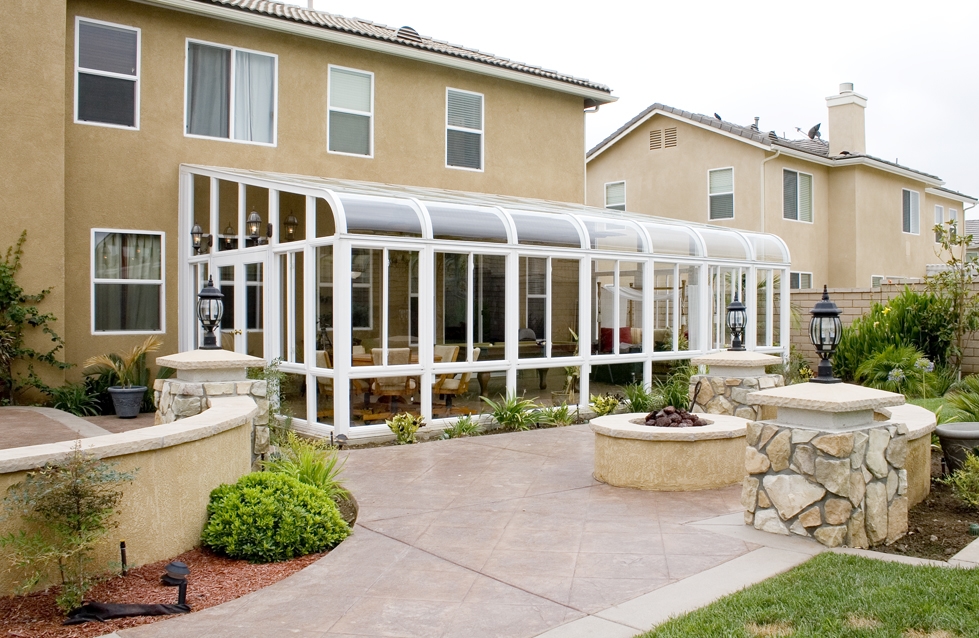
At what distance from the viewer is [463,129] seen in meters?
16.5

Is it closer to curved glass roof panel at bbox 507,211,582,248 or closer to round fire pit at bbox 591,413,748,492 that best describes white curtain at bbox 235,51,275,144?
curved glass roof panel at bbox 507,211,582,248

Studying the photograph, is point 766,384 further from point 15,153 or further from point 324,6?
point 324,6

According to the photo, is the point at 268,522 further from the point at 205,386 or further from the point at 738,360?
the point at 738,360

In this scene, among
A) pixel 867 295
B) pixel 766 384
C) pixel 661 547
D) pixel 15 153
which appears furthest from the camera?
pixel 867 295

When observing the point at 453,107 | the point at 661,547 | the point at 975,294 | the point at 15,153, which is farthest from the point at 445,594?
the point at 975,294

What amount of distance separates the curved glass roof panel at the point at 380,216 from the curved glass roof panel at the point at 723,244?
242 inches

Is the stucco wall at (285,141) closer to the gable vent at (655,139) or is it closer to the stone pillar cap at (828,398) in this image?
the gable vent at (655,139)

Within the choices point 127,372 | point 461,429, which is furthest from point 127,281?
point 461,429

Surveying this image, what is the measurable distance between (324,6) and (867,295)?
44.2ft

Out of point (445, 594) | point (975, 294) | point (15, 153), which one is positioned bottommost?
point (445, 594)

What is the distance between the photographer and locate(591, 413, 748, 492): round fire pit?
7.64 metres

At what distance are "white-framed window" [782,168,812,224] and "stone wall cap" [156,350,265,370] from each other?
18005 millimetres

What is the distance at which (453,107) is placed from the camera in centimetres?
1631

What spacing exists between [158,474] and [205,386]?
8.74ft
